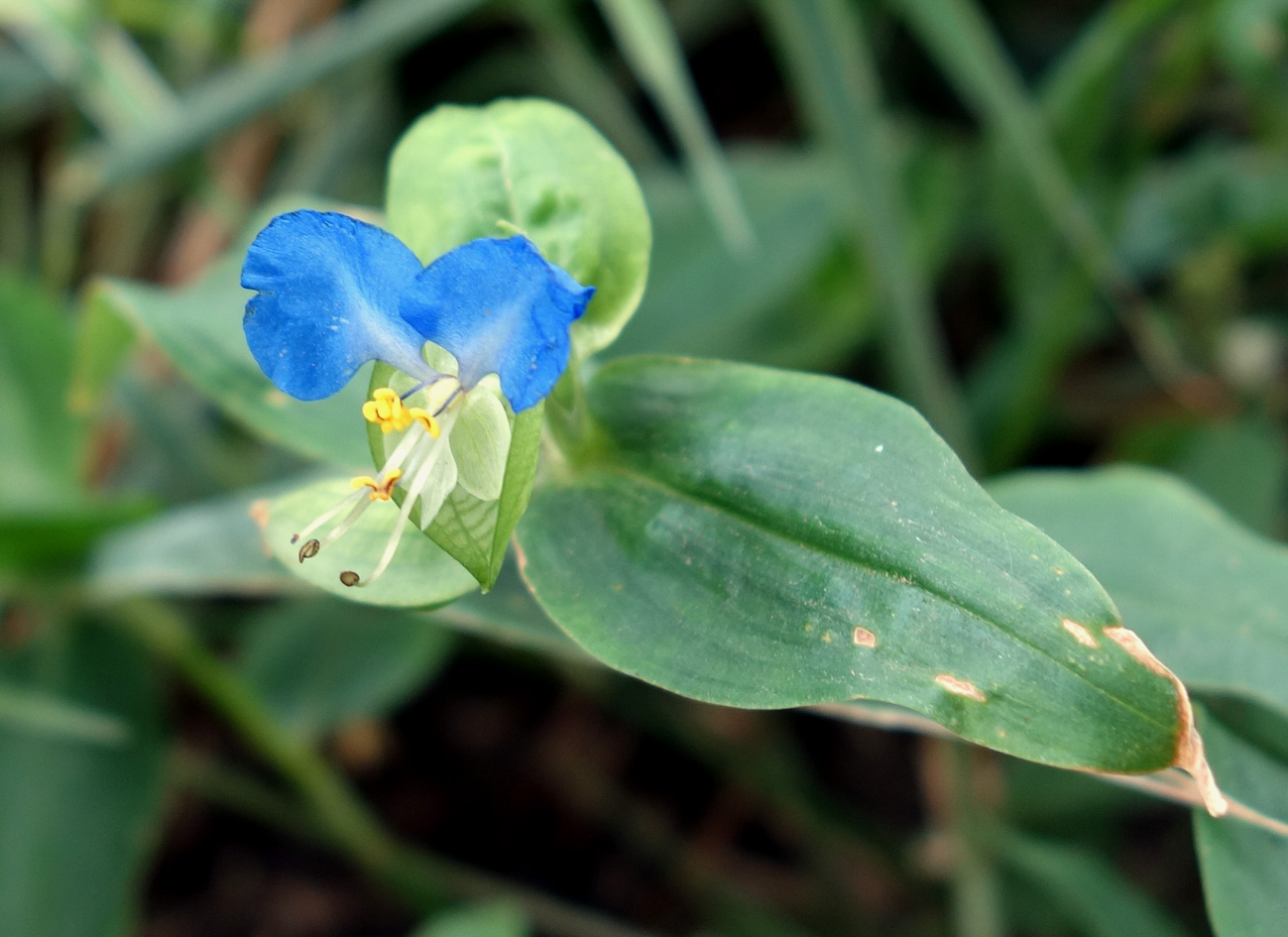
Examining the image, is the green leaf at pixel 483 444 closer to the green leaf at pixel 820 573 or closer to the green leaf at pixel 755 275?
the green leaf at pixel 820 573

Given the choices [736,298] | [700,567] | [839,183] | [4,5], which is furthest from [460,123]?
[4,5]

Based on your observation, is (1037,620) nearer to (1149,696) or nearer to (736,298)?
(1149,696)

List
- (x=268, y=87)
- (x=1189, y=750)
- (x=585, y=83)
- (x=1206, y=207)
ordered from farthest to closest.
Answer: (x=585, y=83) < (x=1206, y=207) < (x=268, y=87) < (x=1189, y=750)

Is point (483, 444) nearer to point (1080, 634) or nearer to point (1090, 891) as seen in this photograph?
point (1080, 634)

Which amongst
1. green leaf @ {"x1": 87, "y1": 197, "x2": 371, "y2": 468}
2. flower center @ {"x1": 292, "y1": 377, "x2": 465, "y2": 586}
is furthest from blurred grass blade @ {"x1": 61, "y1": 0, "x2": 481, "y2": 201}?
flower center @ {"x1": 292, "y1": 377, "x2": 465, "y2": 586}

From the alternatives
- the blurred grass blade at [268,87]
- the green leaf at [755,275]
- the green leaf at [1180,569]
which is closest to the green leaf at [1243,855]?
the green leaf at [1180,569]

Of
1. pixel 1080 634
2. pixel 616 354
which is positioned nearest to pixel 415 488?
pixel 1080 634
